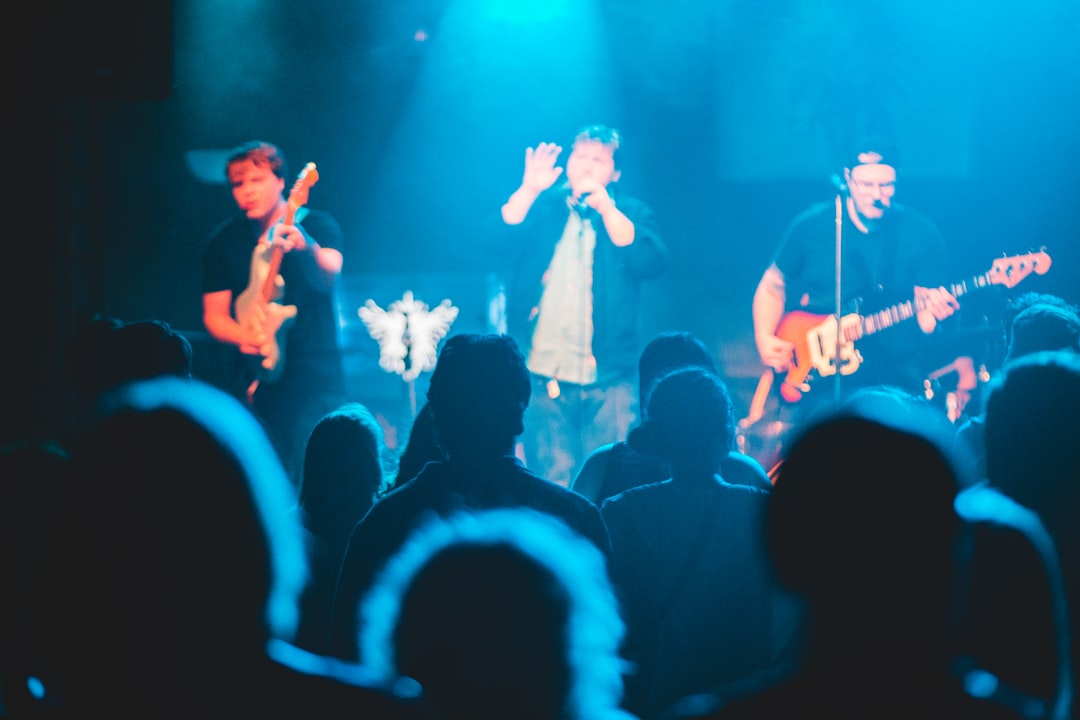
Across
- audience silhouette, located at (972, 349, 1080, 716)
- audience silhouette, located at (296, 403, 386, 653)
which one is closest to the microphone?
audience silhouette, located at (296, 403, 386, 653)

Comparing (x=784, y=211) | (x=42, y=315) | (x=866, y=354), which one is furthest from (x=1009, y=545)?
(x=42, y=315)

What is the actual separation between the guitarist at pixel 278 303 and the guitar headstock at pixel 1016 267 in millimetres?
3546

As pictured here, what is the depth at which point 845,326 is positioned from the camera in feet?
18.2

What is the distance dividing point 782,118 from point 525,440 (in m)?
2.42

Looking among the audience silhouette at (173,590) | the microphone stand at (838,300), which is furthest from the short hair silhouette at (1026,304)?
the audience silhouette at (173,590)

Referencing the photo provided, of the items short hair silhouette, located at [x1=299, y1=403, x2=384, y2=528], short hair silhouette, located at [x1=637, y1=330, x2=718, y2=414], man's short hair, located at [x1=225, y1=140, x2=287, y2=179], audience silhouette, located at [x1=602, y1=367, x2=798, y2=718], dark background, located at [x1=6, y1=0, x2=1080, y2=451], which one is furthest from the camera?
dark background, located at [x1=6, y1=0, x2=1080, y2=451]

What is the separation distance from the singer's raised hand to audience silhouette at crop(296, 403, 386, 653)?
351 cm

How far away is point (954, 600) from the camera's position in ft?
3.58

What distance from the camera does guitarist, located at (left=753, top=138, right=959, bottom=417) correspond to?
5551mm

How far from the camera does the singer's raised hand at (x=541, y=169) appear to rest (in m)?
5.61

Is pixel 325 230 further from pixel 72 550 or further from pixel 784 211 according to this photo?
pixel 72 550

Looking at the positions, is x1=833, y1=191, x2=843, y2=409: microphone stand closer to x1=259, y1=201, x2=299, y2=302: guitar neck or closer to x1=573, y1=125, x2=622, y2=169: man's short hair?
x1=573, y1=125, x2=622, y2=169: man's short hair

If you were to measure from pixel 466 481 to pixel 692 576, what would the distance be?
1.67 feet

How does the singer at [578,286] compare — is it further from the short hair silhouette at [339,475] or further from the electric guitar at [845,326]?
the short hair silhouette at [339,475]
